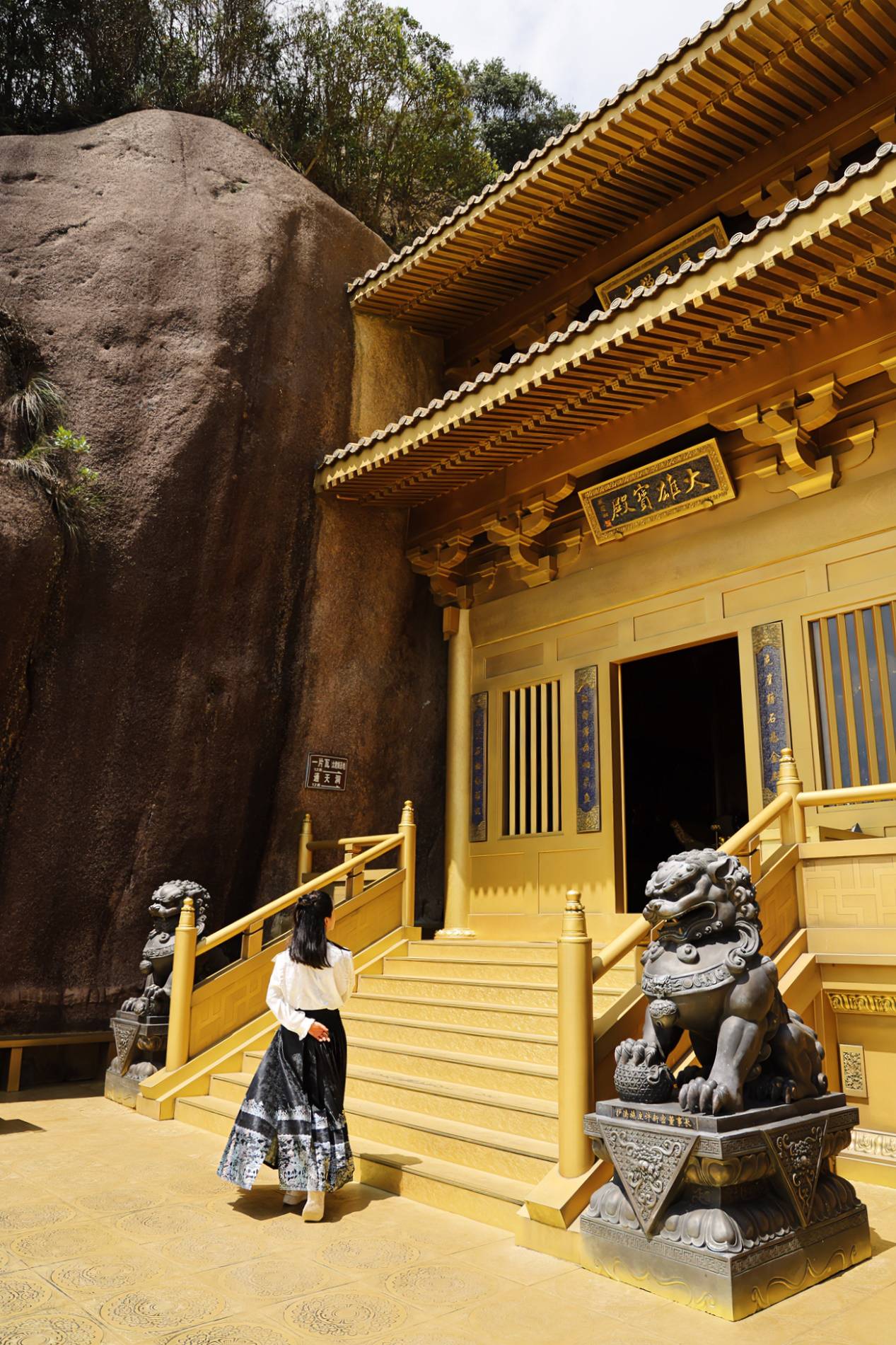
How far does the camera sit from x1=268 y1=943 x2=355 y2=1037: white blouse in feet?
12.7

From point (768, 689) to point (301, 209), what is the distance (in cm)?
594

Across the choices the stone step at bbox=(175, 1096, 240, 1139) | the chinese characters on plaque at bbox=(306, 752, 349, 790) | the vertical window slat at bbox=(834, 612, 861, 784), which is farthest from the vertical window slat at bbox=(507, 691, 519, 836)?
the stone step at bbox=(175, 1096, 240, 1139)

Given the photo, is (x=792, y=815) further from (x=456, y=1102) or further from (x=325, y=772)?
(x=325, y=772)

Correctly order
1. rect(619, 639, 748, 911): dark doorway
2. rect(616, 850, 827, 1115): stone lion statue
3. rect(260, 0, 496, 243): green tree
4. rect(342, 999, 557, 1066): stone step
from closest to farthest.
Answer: rect(616, 850, 827, 1115): stone lion statue → rect(342, 999, 557, 1066): stone step → rect(619, 639, 748, 911): dark doorway → rect(260, 0, 496, 243): green tree

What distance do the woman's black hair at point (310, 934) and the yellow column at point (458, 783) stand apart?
12.5 feet

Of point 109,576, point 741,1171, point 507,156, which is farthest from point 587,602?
point 507,156

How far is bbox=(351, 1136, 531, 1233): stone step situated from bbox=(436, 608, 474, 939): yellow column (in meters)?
3.36

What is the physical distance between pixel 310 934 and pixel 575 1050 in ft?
3.66

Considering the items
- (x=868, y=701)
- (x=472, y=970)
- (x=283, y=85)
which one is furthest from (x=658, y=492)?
(x=283, y=85)

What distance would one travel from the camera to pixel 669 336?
5617 mm

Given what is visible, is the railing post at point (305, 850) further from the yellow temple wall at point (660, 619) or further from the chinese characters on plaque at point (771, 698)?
the chinese characters on plaque at point (771, 698)

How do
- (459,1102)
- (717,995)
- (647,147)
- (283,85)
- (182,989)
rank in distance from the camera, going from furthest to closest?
(283,85) → (647,147) → (182,989) → (459,1102) → (717,995)

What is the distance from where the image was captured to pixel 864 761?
5.68 meters

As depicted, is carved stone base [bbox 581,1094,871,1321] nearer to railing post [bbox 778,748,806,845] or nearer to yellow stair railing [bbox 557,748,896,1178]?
yellow stair railing [bbox 557,748,896,1178]
